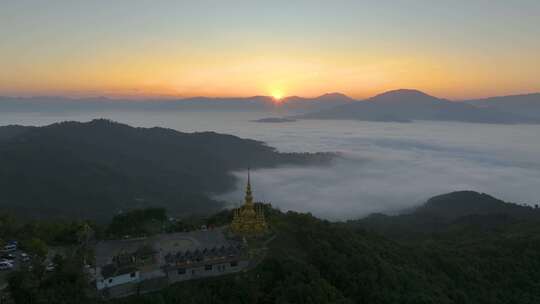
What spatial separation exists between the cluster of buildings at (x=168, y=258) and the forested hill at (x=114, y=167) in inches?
2349

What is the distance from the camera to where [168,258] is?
25625 mm

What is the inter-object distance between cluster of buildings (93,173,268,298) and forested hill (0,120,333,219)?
59.7 m

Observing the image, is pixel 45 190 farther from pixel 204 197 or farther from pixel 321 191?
pixel 321 191

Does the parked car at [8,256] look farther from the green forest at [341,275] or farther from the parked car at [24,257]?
the green forest at [341,275]

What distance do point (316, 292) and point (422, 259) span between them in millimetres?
17573

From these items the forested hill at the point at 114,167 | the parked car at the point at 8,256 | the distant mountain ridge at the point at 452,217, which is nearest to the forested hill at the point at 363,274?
the parked car at the point at 8,256

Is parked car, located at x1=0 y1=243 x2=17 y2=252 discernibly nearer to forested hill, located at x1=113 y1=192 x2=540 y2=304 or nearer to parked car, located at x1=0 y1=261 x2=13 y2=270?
parked car, located at x1=0 y1=261 x2=13 y2=270

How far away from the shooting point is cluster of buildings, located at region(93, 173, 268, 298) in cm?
2362

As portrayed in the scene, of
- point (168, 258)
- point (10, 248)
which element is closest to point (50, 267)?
point (10, 248)

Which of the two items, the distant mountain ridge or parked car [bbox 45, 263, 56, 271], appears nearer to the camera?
parked car [bbox 45, 263, 56, 271]

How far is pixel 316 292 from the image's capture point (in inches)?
958

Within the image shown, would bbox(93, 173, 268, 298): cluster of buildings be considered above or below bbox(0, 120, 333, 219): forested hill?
above

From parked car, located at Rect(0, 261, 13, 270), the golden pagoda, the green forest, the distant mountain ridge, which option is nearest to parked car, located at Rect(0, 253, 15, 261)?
parked car, located at Rect(0, 261, 13, 270)

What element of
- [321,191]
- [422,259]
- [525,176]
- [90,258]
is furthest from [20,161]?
[525,176]
